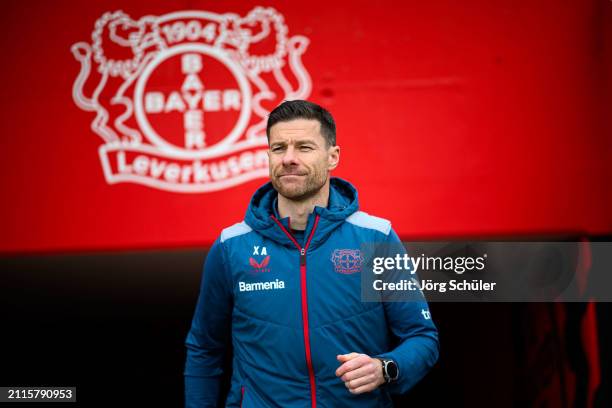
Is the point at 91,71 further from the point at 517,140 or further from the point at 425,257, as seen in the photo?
the point at 517,140

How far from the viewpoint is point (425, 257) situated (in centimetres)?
238

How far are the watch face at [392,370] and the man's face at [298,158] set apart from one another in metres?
0.48

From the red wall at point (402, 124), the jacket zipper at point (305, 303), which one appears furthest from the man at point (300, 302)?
the red wall at point (402, 124)

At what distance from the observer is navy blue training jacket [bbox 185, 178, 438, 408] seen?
4.52 feet

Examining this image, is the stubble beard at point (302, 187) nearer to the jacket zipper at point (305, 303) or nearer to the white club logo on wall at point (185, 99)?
the jacket zipper at point (305, 303)

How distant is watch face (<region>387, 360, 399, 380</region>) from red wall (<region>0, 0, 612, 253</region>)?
1.12 metres

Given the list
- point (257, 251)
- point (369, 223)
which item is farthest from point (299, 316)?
point (369, 223)

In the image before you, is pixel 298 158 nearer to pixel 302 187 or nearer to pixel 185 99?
pixel 302 187

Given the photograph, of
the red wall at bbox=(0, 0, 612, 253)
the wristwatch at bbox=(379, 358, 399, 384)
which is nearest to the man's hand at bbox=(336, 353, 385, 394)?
the wristwatch at bbox=(379, 358, 399, 384)

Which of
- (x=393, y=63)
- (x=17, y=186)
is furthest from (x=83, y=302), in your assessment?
(x=393, y=63)

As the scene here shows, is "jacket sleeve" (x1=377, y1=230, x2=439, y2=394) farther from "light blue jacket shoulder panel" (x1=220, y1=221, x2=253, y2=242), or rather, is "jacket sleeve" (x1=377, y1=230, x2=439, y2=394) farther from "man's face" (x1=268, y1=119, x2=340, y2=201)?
"light blue jacket shoulder panel" (x1=220, y1=221, x2=253, y2=242)

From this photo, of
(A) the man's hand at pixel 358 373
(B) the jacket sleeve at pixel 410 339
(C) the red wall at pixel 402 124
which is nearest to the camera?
(A) the man's hand at pixel 358 373

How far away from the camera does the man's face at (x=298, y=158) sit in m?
1.43

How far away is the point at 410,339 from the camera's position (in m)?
1.41
